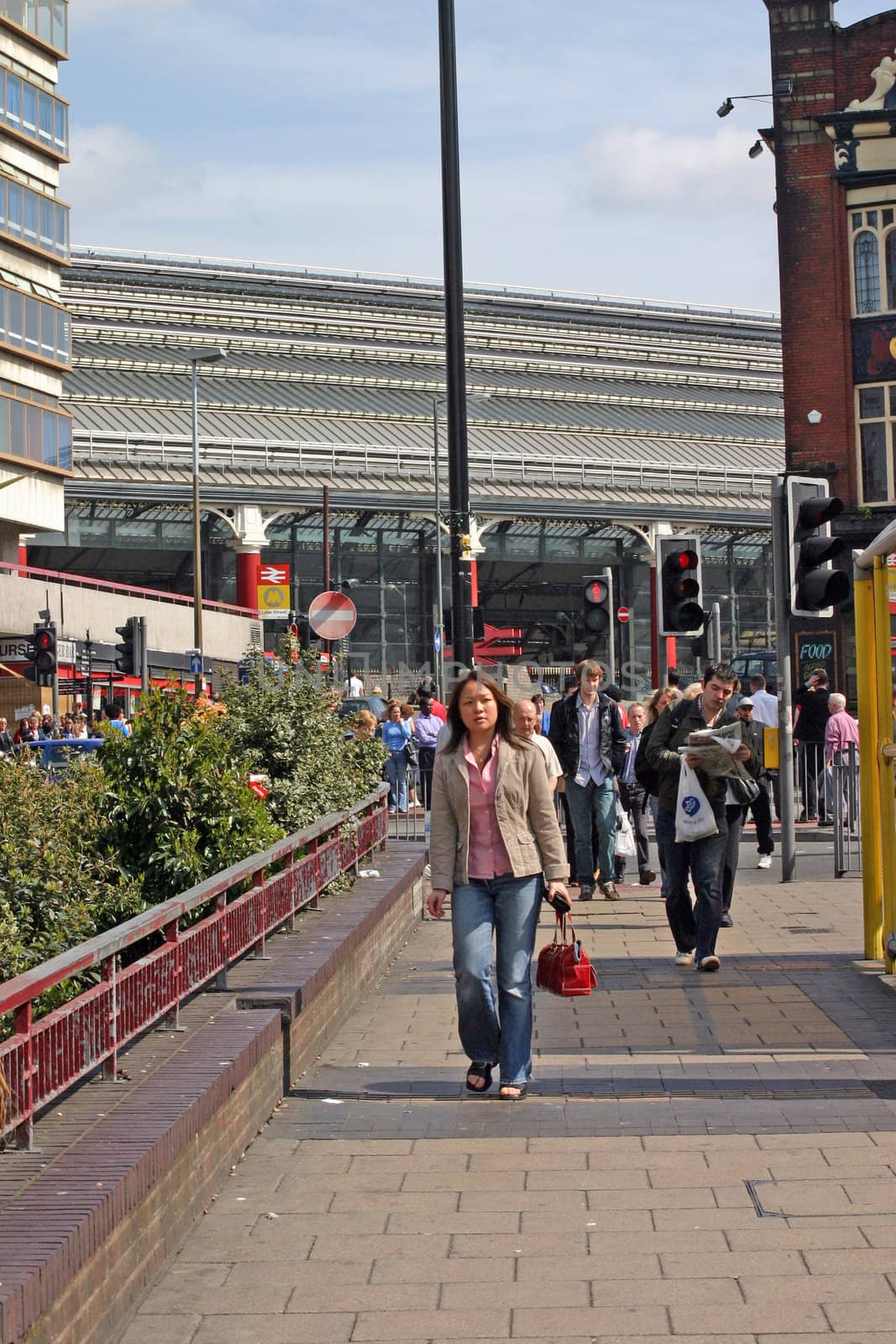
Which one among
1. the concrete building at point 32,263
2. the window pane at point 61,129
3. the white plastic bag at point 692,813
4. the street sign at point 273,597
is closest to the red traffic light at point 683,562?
the white plastic bag at point 692,813

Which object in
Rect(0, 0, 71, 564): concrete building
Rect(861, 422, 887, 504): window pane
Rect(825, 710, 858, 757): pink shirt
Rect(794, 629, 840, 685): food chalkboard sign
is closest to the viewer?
Rect(825, 710, 858, 757): pink shirt

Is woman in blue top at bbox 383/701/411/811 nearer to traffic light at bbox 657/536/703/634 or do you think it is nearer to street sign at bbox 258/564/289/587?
traffic light at bbox 657/536/703/634

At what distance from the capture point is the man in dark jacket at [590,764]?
14594 mm

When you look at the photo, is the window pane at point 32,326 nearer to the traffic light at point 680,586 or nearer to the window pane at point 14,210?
the window pane at point 14,210

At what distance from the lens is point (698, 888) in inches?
420

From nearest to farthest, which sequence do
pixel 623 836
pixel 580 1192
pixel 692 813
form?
pixel 580 1192 → pixel 692 813 → pixel 623 836

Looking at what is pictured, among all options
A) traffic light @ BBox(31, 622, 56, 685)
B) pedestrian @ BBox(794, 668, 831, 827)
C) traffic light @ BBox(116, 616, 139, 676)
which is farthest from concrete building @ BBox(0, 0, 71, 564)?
pedestrian @ BBox(794, 668, 831, 827)

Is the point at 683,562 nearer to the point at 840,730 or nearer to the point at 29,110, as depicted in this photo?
the point at 840,730

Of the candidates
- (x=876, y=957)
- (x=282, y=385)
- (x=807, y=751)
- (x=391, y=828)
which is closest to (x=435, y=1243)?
(x=876, y=957)

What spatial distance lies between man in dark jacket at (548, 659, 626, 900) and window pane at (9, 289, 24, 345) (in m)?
30.8

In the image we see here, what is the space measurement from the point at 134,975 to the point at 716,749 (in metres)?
5.66

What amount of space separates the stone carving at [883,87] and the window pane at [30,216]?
61.4 ft

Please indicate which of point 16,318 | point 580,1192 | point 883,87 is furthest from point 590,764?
point 16,318

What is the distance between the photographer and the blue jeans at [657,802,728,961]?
10.7m
